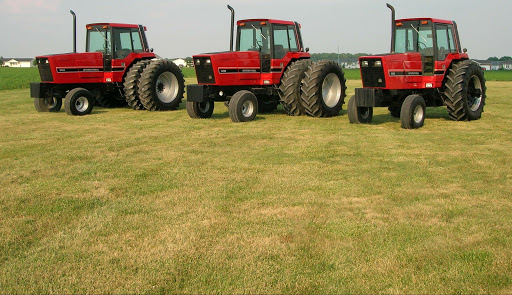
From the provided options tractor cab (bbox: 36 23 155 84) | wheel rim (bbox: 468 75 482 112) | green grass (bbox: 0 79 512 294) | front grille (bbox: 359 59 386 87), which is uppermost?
tractor cab (bbox: 36 23 155 84)

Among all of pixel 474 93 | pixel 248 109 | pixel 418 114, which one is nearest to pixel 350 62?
pixel 474 93

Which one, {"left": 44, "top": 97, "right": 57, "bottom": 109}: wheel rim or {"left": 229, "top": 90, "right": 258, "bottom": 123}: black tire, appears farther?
{"left": 44, "top": 97, "right": 57, "bottom": 109}: wheel rim

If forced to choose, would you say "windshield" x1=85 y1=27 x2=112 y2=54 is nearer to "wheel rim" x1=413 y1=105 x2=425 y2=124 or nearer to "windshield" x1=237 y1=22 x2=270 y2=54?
"windshield" x1=237 y1=22 x2=270 y2=54

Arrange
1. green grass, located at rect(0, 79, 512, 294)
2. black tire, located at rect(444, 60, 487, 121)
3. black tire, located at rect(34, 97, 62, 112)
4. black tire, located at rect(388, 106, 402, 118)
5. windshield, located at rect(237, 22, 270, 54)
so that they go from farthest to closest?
black tire, located at rect(34, 97, 62, 112)
windshield, located at rect(237, 22, 270, 54)
black tire, located at rect(388, 106, 402, 118)
black tire, located at rect(444, 60, 487, 121)
green grass, located at rect(0, 79, 512, 294)

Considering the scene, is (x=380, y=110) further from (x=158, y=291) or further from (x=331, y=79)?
(x=158, y=291)

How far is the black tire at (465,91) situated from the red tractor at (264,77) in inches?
114

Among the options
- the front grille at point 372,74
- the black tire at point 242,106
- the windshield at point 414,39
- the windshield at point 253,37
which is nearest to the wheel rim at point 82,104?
the windshield at point 253,37

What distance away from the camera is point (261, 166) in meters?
7.88

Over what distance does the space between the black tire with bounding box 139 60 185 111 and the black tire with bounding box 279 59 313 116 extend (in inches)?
154

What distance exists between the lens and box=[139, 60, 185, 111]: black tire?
15609 mm

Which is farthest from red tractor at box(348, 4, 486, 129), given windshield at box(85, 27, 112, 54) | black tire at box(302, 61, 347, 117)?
→ windshield at box(85, 27, 112, 54)

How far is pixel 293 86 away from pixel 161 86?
481 cm

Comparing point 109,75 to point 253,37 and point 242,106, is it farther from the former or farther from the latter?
point 242,106

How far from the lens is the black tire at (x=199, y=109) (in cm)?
1409
